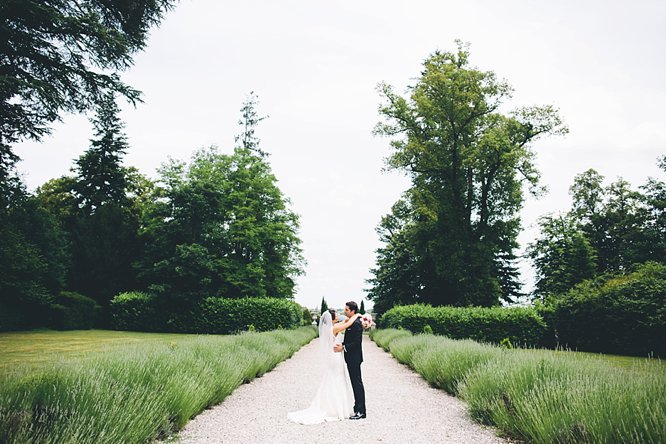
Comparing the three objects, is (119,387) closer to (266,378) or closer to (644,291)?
(266,378)

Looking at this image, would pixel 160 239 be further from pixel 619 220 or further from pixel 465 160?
pixel 619 220

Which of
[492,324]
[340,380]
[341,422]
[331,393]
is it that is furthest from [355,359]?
[492,324]

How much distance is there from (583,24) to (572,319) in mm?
18093

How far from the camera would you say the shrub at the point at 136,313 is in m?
30.3

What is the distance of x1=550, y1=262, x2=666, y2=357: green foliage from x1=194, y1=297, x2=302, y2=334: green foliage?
1637 centimetres

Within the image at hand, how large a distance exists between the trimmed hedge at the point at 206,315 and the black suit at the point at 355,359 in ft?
67.4

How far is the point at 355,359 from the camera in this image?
24.3 ft

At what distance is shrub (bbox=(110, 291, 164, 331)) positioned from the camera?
30297mm

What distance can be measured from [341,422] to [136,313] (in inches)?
1095

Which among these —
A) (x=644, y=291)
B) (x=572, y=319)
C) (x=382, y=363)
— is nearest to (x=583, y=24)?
(x=382, y=363)

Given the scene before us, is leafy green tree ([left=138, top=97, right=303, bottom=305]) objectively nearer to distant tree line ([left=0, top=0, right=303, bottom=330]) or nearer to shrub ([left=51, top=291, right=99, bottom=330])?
distant tree line ([left=0, top=0, right=303, bottom=330])

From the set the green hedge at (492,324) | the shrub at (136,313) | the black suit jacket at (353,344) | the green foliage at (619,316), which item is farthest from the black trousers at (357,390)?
the shrub at (136,313)

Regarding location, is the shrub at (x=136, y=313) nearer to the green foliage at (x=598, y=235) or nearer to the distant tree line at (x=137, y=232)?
the distant tree line at (x=137, y=232)

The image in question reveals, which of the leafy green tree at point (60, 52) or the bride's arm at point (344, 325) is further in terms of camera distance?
the leafy green tree at point (60, 52)
